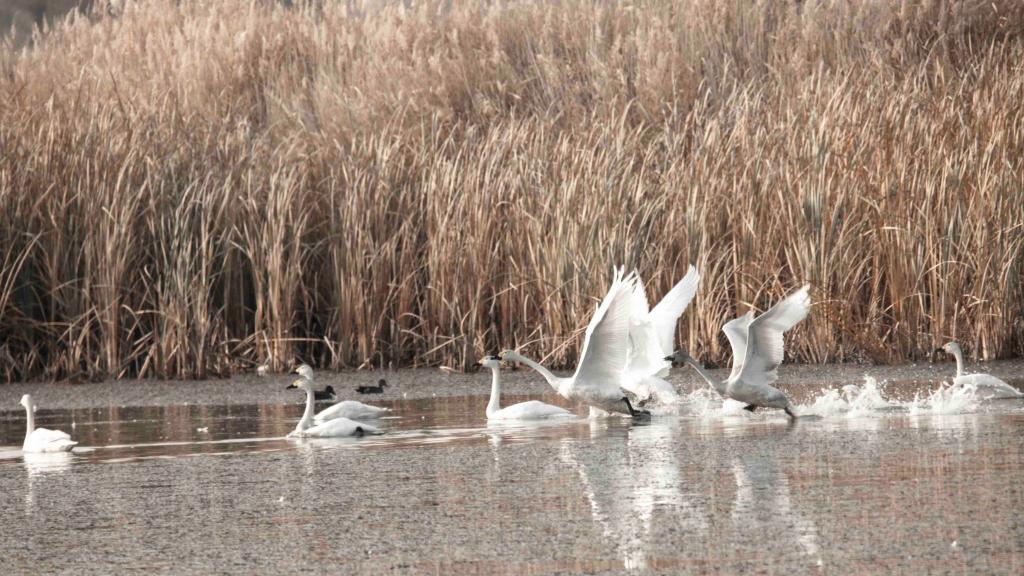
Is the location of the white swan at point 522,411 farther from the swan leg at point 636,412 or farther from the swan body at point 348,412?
the swan body at point 348,412

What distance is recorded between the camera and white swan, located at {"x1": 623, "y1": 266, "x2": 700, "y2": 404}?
10.8 metres

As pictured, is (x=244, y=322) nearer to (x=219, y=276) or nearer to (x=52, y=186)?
(x=219, y=276)

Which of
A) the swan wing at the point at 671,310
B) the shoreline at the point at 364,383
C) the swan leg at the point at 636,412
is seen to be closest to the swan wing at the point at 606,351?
the swan leg at the point at 636,412

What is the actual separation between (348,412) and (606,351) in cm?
164

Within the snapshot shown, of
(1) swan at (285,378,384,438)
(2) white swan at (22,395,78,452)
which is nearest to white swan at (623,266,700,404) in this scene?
(1) swan at (285,378,384,438)

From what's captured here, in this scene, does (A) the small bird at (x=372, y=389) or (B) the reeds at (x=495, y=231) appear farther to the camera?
(B) the reeds at (x=495, y=231)

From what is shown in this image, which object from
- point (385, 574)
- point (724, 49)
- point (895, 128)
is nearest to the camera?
point (385, 574)

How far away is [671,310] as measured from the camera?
1124 cm

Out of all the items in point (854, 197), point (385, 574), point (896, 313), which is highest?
point (854, 197)

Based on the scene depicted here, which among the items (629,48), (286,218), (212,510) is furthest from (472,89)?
(212,510)

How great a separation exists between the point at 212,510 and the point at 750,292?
6921 mm

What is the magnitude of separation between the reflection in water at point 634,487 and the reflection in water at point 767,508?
16 centimetres

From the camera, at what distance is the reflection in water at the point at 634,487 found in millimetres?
5387

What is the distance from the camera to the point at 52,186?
12.9 metres
